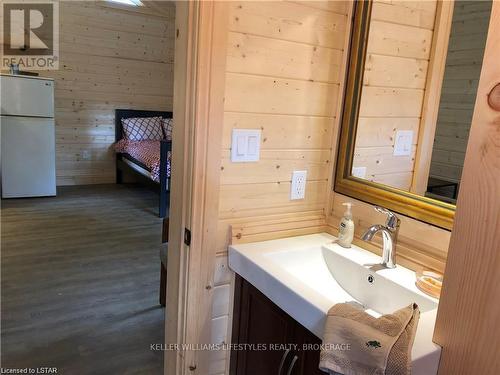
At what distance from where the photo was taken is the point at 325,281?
1.45m

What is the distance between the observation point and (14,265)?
3.09 m

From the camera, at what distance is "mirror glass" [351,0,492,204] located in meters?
1.27

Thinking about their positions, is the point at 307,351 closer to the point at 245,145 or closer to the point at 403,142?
the point at 245,145

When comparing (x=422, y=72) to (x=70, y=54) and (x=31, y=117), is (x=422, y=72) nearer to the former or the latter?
(x=31, y=117)

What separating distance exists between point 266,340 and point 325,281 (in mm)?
304

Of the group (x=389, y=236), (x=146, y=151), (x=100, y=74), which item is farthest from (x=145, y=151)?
(x=389, y=236)

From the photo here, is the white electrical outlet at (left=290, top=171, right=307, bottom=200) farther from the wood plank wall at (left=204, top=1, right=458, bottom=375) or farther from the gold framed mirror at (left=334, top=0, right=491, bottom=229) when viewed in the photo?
the gold framed mirror at (left=334, top=0, right=491, bottom=229)

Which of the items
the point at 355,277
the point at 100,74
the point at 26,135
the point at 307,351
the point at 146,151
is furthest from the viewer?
the point at 100,74

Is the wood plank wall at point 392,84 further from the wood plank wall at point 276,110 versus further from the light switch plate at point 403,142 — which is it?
the wood plank wall at point 276,110

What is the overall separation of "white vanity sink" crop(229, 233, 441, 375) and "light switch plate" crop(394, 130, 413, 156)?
0.40 metres

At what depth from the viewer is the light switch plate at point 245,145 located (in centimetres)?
133

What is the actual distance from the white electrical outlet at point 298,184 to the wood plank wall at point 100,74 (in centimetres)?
488

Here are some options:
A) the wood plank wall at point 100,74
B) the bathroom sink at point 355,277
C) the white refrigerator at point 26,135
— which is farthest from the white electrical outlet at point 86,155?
the bathroom sink at point 355,277

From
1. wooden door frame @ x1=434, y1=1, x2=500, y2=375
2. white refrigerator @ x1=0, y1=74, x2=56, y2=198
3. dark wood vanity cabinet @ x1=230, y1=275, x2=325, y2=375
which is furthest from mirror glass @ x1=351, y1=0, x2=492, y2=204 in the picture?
white refrigerator @ x1=0, y1=74, x2=56, y2=198
